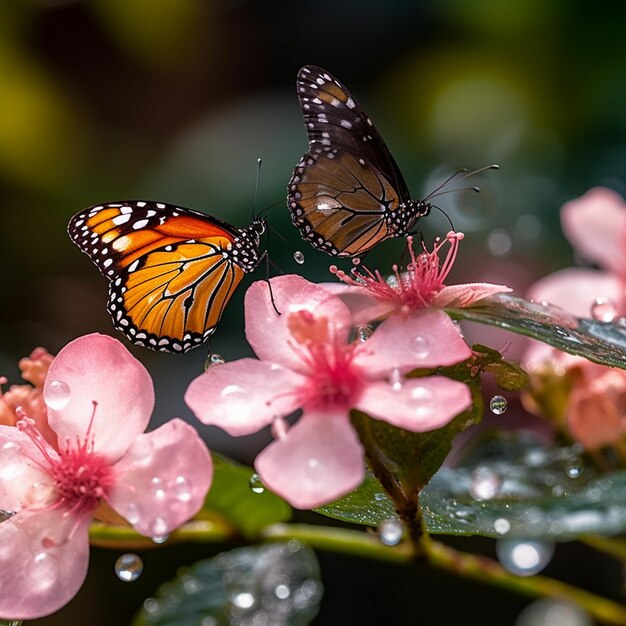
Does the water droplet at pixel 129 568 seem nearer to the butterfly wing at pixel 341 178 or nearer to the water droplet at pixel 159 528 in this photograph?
the water droplet at pixel 159 528

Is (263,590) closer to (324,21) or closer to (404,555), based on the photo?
(404,555)

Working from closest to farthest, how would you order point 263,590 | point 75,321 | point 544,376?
point 544,376 < point 263,590 < point 75,321

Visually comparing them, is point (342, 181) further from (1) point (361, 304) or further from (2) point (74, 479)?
(2) point (74, 479)

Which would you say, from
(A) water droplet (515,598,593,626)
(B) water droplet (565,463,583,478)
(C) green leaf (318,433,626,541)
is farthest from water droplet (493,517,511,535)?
(A) water droplet (515,598,593,626)

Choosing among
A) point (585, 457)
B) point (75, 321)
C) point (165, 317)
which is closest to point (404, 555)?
point (585, 457)

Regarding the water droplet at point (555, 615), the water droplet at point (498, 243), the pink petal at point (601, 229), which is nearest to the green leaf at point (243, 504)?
the pink petal at point (601, 229)

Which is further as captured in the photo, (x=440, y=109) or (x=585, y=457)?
(x=440, y=109)

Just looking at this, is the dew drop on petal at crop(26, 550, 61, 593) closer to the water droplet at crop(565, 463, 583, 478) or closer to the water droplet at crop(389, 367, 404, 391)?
the water droplet at crop(389, 367, 404, 391)
